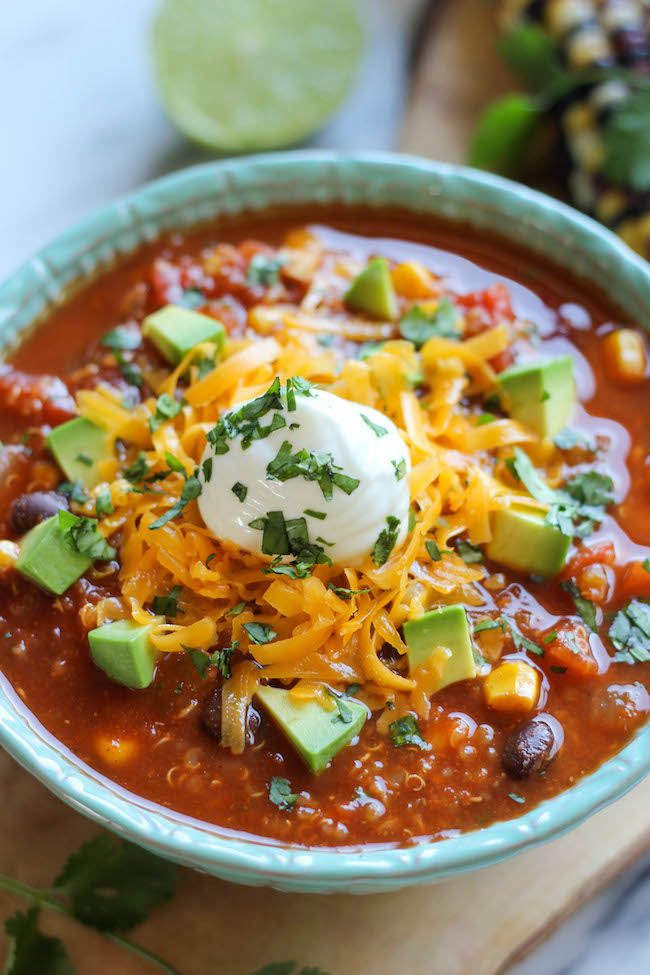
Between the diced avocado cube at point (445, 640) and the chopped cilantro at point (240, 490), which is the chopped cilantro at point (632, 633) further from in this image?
the chopped cilantro at point (240, 490)

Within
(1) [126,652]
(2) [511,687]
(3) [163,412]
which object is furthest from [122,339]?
(2) [511,687]

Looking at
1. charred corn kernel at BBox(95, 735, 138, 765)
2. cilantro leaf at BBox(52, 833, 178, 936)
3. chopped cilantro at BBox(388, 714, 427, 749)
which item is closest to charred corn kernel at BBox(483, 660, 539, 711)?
chopped cilantro at BBox(388, 714, 427, 749)

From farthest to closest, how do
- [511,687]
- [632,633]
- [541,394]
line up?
1. [541,394]
2. [632,633]
3. [511,687]

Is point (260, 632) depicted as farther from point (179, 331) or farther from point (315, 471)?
point (179, 331)

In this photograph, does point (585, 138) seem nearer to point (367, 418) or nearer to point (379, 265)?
point (379, 265)

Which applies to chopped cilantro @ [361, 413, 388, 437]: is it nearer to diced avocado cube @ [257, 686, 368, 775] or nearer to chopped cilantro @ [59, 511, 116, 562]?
diced avocado cube @ [257, 686, 368, 775]

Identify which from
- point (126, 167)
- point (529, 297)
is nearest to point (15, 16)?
point (126, 167)
